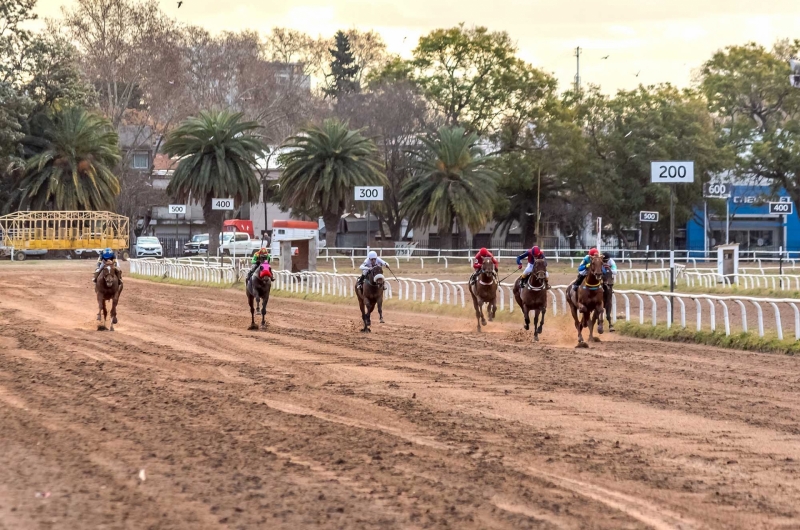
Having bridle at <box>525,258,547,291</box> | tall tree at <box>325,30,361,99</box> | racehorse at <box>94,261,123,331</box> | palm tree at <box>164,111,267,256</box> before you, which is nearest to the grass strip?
bridle at <box>525,258,547,291</box>

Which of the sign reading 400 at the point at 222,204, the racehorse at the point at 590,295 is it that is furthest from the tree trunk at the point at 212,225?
the racehorse at the point at 590,295

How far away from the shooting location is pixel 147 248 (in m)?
67.1

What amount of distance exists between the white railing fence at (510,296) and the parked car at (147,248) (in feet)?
49.7

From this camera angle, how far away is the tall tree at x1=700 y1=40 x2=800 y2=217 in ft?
215

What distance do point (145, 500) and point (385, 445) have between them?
2.47 metres

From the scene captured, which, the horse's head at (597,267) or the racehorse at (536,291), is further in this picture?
the racehorse at (536,291)

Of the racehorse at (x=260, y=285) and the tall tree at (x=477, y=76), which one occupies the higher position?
the tall tree at (x=477, y=76)

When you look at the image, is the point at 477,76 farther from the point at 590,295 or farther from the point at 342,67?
the point at 590,295

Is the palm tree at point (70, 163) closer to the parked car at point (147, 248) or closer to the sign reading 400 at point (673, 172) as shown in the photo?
the parked car at point (147, 248)

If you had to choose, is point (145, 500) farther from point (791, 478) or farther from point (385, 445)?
point (791, 478)

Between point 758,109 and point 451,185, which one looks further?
point 758,109

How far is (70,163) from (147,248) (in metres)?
6.89

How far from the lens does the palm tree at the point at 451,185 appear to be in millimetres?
59625

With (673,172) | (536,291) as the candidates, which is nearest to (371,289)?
(536,291)
